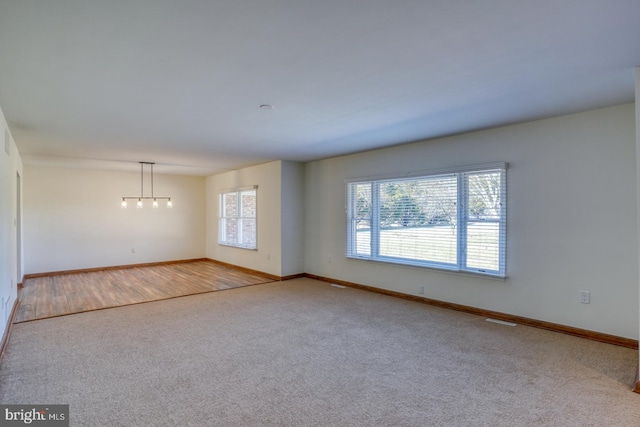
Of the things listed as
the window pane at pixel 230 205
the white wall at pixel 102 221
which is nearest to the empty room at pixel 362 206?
the white wall at pixel 102 221

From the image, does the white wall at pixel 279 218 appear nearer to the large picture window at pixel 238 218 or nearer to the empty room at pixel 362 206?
the empty room at pixel 362 206

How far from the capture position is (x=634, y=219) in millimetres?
3344

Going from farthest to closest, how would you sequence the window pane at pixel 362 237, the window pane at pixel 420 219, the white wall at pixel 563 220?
the window pane at pixel 362 237 → the window pane at pixel 420 219 → the white wall at pixel 563 220

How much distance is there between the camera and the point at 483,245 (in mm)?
4395

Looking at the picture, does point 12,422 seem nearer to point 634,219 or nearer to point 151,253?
point 634,219

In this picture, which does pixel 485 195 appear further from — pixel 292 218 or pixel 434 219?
pixel 292 218

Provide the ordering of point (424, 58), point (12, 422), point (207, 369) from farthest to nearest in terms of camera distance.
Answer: point (207, 369) < point (424, 58) < point (12, 422)

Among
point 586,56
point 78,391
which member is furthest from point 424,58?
point 78,391

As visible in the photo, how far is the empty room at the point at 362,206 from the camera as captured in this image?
207 centimetres

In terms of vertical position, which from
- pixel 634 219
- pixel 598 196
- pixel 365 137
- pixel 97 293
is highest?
pixel 365 137

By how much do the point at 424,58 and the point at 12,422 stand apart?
3.66m

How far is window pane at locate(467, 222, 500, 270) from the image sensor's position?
14.0 ft

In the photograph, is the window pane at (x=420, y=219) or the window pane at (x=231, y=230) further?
the window pane at (x=231, y=230)

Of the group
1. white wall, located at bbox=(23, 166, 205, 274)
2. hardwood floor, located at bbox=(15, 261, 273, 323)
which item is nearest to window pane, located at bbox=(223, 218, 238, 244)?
hardwood floor, located at bbox=(15, 261, 273, 323)
